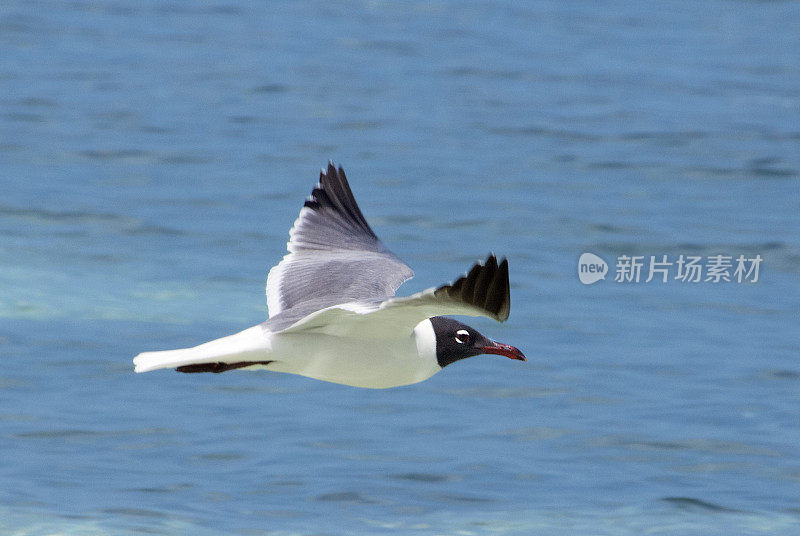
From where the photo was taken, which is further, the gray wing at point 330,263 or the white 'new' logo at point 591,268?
the white 'new' logo at point 591,268

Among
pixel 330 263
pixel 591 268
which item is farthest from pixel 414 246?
pixel 330 263

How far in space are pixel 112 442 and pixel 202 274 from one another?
157 inches

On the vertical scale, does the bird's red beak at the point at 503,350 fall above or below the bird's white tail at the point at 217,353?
above

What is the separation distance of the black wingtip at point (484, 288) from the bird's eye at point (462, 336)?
1.76m

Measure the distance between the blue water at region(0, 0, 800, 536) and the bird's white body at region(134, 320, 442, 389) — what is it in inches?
73.4

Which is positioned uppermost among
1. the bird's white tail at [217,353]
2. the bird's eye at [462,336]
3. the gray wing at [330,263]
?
the gray wing at [330,263]

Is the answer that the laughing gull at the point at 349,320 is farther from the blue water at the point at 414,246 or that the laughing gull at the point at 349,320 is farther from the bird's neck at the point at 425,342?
the blue water at the point at 414,246

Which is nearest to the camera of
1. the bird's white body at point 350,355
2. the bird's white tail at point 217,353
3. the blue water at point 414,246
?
the bird's white tail at point 217,353

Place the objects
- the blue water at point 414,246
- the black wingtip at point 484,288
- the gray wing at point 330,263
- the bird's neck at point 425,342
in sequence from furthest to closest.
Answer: the blue water at point 414,246 < the gray wing at point 330,263 < the bird's neck at point 425,342 < the black wingtip at point 484,288

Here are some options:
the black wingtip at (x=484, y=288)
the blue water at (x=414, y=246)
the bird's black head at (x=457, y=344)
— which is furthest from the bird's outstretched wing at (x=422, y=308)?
the blue water at (x=414, y=246)

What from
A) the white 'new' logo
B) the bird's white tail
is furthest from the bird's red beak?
the white 'new' logo

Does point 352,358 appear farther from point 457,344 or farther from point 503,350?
point 503,350

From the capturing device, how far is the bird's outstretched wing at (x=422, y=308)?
5.59m

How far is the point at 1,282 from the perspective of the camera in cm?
1348
